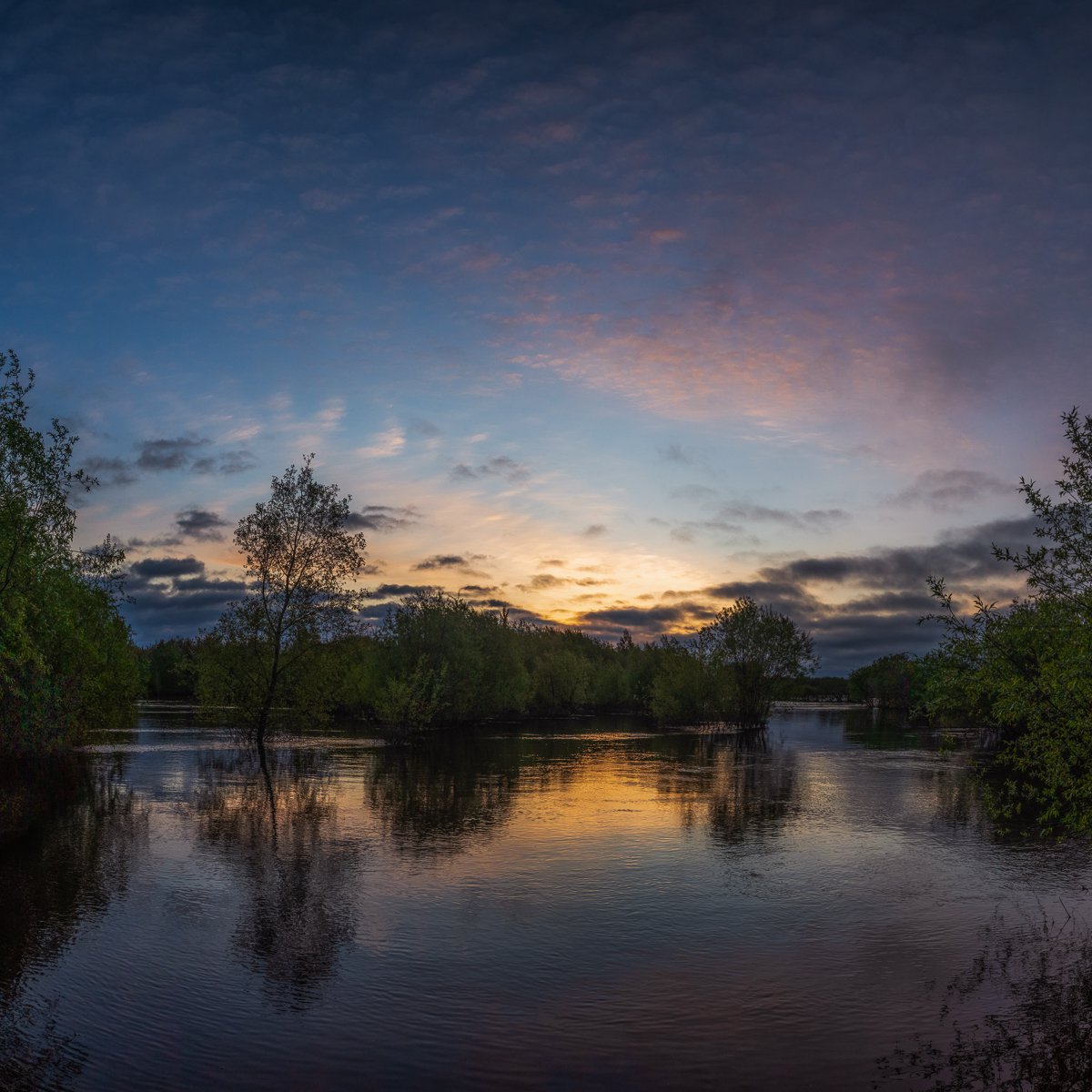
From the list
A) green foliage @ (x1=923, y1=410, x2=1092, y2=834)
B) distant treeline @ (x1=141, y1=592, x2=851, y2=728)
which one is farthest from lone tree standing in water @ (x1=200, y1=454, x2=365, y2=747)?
green foliage @ (x1=923, y1=410, x2=1092, y2=834)

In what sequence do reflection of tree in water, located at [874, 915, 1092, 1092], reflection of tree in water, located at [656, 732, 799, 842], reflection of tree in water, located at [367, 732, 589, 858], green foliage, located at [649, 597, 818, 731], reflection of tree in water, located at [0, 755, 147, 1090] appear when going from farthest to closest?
green foliage, located at [649, 597, 818, 731] → reflection of tree in water, located at [656, 732, 799, 842] → reflection of tree in water, located at [367, 732, 589, 858] → reflection of tree in water, located at [0, 755, 147, 1090] → reflection of tree in water, located at [874, 915, 1092, 1092]

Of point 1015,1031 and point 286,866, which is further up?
point 1015,1031

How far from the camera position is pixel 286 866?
2730 cm

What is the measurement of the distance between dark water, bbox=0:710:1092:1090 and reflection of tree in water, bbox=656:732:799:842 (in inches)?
20.6

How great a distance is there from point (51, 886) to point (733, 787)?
3867 centimetres

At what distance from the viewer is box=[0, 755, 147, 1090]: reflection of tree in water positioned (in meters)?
14.2

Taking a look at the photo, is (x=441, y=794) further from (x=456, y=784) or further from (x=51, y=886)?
(x=51, y=886)

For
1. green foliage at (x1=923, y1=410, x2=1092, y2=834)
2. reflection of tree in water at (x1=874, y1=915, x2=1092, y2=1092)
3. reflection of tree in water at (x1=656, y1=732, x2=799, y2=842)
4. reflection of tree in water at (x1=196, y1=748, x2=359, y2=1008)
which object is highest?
green foliage at (x1=923, y1=410, x2=1092, y2=834)

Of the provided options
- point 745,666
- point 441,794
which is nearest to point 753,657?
point 745,666

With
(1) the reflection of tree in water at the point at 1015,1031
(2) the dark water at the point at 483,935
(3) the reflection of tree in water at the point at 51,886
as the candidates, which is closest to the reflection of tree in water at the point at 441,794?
(2) the dark water at the point at 483,935

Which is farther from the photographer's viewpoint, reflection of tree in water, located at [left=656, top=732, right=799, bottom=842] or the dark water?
reflection of tree in water, located at [left=656, top=732, right=799, bottom=842]

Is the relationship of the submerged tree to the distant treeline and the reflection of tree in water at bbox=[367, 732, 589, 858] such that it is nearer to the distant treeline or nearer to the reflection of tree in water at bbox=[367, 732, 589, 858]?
the distant treeline

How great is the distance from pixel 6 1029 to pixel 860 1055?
1519 cm

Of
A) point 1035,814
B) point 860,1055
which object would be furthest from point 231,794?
point 1035,814
